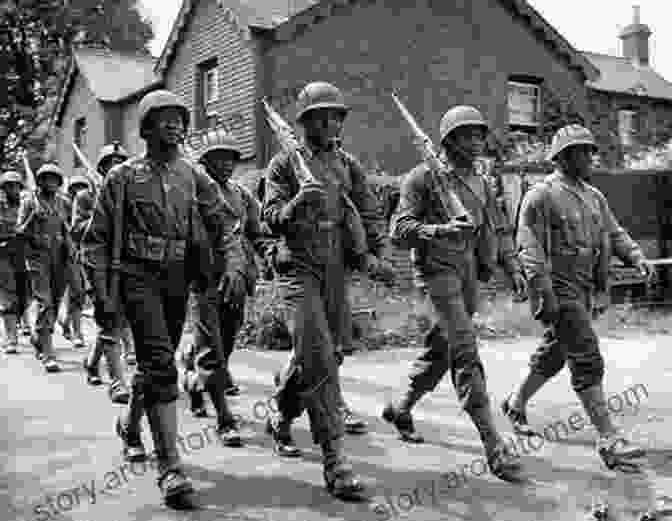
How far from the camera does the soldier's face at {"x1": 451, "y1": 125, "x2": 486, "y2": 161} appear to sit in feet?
18.0

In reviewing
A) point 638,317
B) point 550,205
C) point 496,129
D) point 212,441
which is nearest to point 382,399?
point 212,441

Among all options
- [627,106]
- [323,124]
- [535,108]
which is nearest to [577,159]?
[323,124]

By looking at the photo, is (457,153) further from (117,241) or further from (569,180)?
(117,241)

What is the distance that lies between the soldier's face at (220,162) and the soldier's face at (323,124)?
4.95 ft

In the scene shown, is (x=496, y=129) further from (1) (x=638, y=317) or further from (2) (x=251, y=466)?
(2) (x=251, y=466)

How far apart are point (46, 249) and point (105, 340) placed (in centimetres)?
306

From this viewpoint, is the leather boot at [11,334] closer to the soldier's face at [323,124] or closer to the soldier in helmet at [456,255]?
the soldier in helmet at [456,255]

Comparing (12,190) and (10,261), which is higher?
(12,190)

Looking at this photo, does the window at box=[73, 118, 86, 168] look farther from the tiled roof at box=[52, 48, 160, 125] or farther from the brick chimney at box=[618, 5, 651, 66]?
the brick chimney at box=[618, 5, 651, 66]

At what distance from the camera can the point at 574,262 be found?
5582 millimetres

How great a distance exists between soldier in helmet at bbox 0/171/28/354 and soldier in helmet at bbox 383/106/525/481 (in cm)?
629

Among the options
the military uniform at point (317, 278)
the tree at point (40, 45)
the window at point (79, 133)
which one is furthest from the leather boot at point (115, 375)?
the tree at point (40, 45)

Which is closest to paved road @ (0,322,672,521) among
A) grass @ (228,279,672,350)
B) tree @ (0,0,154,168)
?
grass @ (228,279,672,350)

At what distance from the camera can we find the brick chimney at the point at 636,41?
35.0m
